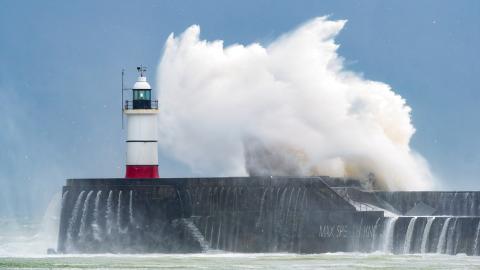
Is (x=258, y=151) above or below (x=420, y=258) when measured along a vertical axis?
above

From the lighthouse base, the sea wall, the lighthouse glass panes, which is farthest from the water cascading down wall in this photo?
the lighthouse glass panes

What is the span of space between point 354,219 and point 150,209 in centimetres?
724

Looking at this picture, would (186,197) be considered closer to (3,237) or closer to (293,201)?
(293,201)

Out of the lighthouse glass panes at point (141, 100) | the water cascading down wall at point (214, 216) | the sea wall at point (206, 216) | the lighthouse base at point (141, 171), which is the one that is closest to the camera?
the water cascading down wall at point (214, 216)

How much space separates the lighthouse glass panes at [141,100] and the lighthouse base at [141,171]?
2.36m

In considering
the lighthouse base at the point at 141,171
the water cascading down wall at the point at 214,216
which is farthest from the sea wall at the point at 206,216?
the lighthouse base at the point at 141,171

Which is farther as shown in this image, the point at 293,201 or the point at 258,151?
the point at 258,151

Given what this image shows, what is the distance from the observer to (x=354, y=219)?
234 ft

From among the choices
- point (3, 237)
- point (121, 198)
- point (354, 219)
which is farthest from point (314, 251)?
point (3, 237)

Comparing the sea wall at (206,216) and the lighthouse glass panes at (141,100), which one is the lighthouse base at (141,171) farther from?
the lighthouse glass panes at (141,100)

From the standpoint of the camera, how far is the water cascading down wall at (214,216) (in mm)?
71438

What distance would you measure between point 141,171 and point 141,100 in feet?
8.99

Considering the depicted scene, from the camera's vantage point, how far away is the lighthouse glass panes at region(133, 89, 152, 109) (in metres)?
75.2

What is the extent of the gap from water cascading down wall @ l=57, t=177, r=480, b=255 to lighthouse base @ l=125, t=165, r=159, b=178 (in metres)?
2.05
